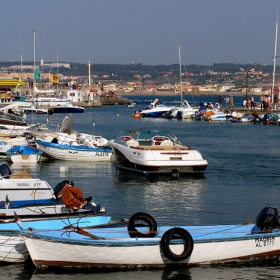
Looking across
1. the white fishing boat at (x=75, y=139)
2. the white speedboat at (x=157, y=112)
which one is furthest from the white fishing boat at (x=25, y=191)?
the white speedboat at (x=157, y=112)

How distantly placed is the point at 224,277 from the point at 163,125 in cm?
5985

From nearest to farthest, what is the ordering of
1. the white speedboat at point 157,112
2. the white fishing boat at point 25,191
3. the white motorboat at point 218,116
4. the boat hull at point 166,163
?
the white fishing boat at point 25,191, the boat hull at point 166,163, the white motorboat at point 218,116, the white speedboat at point 157,112

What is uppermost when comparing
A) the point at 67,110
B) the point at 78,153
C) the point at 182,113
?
the point at 78,153

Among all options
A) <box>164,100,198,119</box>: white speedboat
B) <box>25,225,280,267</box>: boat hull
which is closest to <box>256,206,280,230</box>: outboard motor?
<box>25,225,280,267</box>: boat hull

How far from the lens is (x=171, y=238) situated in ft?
54.9

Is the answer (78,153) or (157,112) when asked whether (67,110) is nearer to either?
(157,112)

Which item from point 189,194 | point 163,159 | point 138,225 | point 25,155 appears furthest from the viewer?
point 25,155

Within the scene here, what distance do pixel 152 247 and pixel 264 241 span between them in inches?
114

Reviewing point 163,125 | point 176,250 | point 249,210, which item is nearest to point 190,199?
point 249,210

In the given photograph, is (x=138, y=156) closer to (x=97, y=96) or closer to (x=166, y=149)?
(x=166, y=149)

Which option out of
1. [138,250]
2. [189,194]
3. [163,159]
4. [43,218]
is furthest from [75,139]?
[138,250]

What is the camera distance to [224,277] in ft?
54.9

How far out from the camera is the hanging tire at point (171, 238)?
16.6 metres

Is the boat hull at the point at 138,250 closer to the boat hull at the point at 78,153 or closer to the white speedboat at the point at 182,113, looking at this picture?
the boat hull at the point at 78,153
